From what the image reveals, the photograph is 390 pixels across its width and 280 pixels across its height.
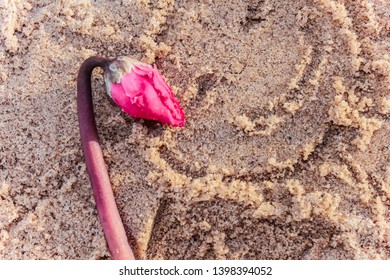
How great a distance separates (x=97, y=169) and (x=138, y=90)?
211 millimetres

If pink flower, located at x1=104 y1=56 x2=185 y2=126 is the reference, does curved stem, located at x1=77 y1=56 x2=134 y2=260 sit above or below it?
below

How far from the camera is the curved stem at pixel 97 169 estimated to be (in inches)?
49.5

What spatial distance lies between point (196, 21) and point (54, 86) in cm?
40

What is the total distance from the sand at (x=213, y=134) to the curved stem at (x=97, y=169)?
33 mm

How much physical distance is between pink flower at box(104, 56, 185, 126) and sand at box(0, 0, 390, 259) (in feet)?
0.24

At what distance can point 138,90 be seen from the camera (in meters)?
1.24

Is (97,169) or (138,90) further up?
(138,90)

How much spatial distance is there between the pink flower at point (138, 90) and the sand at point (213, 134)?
0.24 ft

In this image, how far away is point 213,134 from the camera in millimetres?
1335

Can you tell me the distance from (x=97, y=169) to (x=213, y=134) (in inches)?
11.4

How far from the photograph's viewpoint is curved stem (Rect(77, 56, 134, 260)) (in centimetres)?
126

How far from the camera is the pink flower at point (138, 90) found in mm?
1244

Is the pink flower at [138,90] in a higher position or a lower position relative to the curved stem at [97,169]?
higher

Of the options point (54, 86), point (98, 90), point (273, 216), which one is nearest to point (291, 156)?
point (273, 216)
